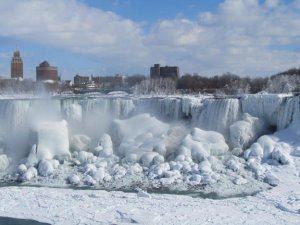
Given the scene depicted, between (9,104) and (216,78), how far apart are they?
45.1 m

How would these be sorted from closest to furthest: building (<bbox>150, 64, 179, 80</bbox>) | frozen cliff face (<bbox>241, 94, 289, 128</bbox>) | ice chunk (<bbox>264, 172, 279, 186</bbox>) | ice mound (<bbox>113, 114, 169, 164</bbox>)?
ice chunk (<bbox>264, 172, 279, 186</bbox>)
ice mound (<bbox>113, 114, 169, 164</bbox>)
frozen cliff face (<bbox>241, 94, 289, 128</bbox>)
building (<bbox>150, 64, 179, 80</bbox>)

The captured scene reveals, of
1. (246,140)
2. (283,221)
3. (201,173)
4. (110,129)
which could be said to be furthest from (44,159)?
(283,221)

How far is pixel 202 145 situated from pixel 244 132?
109 inches

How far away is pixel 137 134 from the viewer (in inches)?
1125

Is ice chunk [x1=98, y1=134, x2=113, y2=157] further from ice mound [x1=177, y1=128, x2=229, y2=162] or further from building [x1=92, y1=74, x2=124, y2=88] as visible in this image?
building [x1=92, y1=74, x2=124, y2=88]

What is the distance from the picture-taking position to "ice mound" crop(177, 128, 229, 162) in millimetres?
24875

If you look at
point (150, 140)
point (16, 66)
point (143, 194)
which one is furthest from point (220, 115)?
point (16, 66)

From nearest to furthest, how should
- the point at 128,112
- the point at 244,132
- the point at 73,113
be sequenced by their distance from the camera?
the point at 244,132 < the point at 73,113 < the point at 128,112

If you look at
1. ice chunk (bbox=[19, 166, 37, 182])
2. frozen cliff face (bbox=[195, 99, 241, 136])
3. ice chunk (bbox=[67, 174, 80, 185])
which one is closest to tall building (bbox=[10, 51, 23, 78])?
frozen cliff face (bbox=[195, 99, 241, 136])

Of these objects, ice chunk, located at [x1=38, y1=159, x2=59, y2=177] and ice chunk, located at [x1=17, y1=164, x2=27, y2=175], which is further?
ice chunk, located at [x1=17, y1=164, x2=27, y2=175]

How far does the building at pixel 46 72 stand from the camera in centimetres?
11100

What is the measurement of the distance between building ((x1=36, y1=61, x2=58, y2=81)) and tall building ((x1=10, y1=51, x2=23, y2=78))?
15.1 meters

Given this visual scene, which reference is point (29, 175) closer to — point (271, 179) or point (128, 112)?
point (128, 112)

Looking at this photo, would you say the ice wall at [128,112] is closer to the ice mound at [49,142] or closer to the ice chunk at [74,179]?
the ice mound at [49,142]
